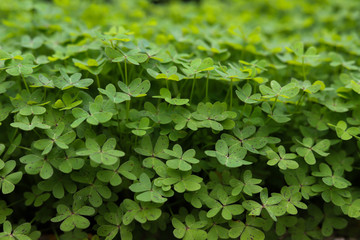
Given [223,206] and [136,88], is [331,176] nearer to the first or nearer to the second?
[223,206]

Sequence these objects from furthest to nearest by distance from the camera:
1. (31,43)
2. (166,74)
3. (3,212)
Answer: (31,43)
(166,74)
(3,212)

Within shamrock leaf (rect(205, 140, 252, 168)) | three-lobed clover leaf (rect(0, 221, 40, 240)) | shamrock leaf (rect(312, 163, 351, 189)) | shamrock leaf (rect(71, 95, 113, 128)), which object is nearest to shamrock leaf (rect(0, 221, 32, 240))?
three-lobed clover leaf (rect(0, 221, 40, 240))

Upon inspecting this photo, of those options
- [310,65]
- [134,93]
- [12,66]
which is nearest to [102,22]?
[12,66]

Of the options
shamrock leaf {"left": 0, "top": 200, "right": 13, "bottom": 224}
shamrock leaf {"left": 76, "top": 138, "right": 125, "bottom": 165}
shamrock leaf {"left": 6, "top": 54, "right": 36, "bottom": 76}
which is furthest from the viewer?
shamrock leaf {"left": 6, "top": 54, "right": 36, "bottom": 76}

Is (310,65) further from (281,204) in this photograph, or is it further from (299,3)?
(299,3)

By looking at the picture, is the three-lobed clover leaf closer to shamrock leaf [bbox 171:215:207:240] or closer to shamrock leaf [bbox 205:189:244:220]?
shamrock leaf [bbox 171:215:207:240]

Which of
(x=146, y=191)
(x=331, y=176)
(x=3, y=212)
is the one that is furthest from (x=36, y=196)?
(x=331, y=176)

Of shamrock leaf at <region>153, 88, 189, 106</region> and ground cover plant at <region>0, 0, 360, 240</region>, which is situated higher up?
shamrock leaf at <region>153, 88, 189, 106</region>
